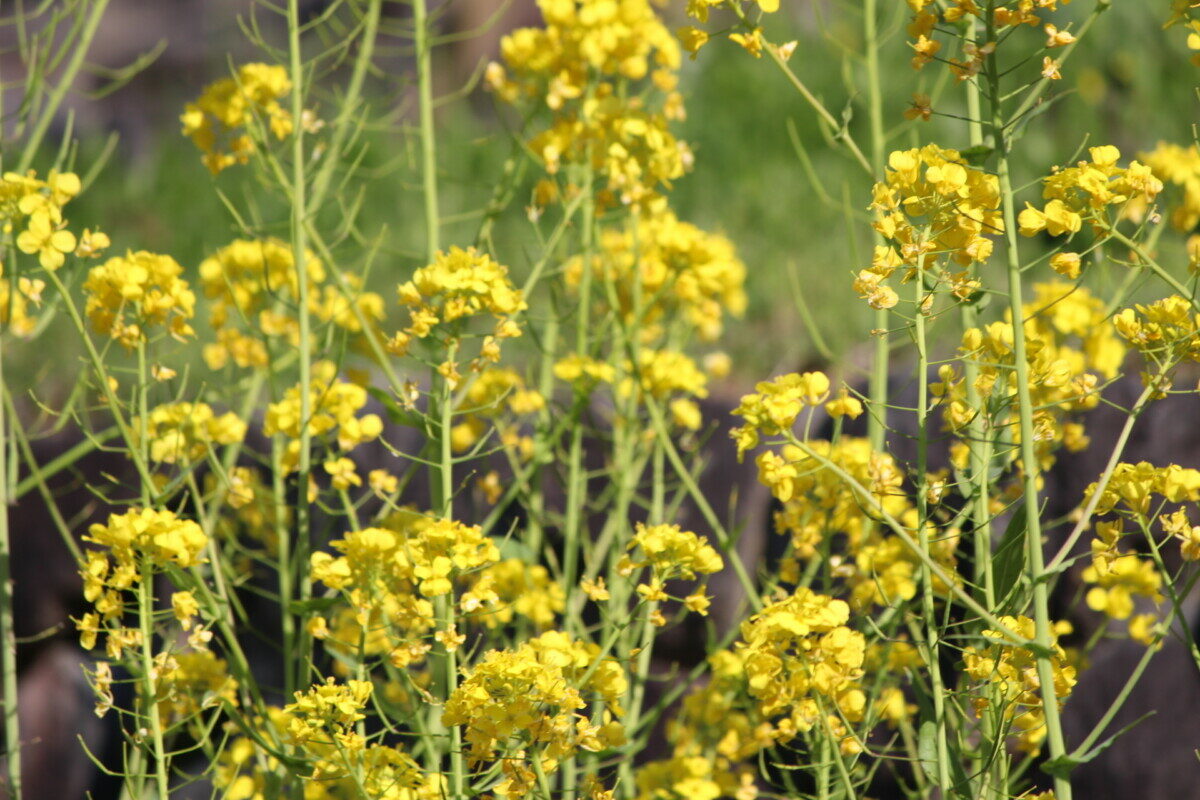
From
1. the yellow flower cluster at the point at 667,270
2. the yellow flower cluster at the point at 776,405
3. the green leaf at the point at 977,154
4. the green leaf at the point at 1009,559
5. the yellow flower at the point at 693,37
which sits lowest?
the green leaf at the point at 1009,559

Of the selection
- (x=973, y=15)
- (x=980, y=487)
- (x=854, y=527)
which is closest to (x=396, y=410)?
(x=854, y=527)

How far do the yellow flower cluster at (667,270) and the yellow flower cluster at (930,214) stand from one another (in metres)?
0.69

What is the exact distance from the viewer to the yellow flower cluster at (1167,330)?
128 cm

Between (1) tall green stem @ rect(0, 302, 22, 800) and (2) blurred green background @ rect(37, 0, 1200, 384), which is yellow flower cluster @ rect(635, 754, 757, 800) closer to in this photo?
(1) tall green stem @ rect(0, 302, 22, 800)

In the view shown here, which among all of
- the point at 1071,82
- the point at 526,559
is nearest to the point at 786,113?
the point at 1071,82

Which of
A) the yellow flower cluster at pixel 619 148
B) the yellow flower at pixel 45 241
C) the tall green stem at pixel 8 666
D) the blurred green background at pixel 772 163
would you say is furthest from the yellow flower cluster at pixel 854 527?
the blurred green background at pixel 772 163

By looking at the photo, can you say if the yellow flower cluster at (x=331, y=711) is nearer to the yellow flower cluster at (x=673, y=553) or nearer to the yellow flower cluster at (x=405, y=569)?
the yellow flower cluster at (x=405, y=569)

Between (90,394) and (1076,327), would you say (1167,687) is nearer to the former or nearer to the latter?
(1076,327)

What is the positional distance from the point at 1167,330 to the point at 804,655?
48 centimetres

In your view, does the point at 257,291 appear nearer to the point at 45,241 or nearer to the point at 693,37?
the point at 45,241

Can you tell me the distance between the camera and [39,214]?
1.48 meters

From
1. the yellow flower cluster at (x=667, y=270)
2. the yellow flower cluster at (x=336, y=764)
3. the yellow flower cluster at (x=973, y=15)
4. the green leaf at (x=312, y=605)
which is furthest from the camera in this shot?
the yellow flower cluster at (x=667, y=270)

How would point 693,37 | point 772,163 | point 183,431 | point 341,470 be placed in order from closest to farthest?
point 693,37, point 341,470, point 183,431, point 772,163

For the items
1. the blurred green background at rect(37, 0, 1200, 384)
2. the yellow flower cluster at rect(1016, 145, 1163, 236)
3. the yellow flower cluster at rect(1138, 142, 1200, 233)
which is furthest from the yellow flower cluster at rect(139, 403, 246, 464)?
the blurred green background at rect(37, 0, 1200, 384)
